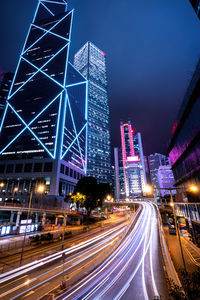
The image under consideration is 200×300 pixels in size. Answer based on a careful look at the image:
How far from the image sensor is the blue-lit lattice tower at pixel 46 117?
87.7 meters

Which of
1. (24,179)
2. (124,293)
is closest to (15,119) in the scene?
(24,179)

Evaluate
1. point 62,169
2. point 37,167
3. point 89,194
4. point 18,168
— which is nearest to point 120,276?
point 89,194

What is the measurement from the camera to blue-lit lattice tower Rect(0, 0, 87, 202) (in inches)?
Result: 3452

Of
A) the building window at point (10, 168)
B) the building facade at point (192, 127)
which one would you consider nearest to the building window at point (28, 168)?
the building window at point (10, 168)

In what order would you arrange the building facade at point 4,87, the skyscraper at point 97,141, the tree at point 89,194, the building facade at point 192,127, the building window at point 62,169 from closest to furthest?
the building facade at point 192,127 → the tree at point 89,194 → the building window at point 62,169 → the building facade at point 4,87 → the skyscraper at point 97,141

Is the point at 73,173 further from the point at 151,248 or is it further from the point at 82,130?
the point at 151,248

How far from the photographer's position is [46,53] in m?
130

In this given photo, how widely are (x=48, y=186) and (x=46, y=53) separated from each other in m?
121

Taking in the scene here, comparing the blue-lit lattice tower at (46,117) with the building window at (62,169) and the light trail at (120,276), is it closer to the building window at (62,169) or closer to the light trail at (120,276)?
the building window at (62,169)

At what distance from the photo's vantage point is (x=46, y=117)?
97.1m

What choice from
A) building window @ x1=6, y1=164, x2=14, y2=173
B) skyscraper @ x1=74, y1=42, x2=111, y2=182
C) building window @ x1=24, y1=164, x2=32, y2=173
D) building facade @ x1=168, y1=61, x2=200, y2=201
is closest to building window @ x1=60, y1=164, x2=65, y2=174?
building window @ x1=24, y1=164, x2=32, y2=173

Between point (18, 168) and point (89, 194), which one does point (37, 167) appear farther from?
point (89, 194)

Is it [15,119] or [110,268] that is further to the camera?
[15,119]

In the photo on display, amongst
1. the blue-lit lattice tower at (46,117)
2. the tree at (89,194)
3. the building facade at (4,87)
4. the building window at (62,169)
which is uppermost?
the building facade at (4,87)
